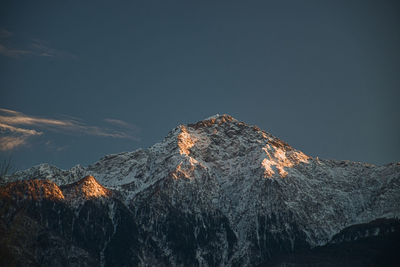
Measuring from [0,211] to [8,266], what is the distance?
20.6 meters

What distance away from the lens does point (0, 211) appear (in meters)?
127

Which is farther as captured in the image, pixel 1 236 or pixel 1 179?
pixel 1 236

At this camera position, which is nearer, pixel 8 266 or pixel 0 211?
pixel 0 211

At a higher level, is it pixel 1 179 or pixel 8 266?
pixel 1 179

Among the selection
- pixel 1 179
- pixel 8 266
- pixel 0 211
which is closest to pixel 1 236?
pixel 8 266

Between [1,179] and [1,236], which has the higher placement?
[1,179]

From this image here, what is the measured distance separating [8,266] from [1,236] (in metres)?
9.71

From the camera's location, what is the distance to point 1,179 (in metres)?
123

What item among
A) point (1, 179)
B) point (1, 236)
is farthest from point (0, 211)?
point (1, 236)

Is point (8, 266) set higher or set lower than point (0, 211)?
lower

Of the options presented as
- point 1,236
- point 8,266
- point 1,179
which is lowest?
point 8,266

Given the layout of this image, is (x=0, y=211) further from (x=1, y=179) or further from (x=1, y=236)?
(x=1, y=236)

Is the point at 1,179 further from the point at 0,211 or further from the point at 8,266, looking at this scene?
the point at 8,266

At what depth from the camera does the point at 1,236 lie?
141 m
